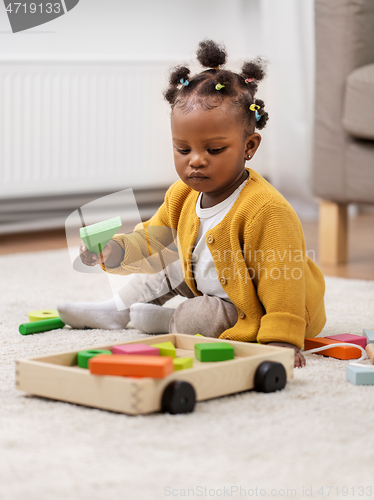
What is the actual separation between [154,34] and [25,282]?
1.38 meters

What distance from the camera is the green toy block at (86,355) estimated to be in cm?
70

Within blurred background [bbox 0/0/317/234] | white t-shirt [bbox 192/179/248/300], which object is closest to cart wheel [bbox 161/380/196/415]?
white t-shirt [bbox 192/179/248/300]

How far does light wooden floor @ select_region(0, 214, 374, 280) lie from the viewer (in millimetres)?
1666

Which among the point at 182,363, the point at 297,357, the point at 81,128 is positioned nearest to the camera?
the point at 182,363

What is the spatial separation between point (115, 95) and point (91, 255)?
4.92 ft

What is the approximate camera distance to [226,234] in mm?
913

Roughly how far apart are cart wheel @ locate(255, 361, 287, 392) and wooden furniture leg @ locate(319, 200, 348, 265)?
1.08 meters

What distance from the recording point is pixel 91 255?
0.95 metres

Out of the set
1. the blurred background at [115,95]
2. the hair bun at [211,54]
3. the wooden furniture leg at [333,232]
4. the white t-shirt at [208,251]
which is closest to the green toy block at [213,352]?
the white t-shirt at [208,251]

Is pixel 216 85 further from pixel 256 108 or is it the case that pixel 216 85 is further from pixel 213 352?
pixel 213 352

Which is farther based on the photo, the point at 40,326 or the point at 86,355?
the point at 40,326

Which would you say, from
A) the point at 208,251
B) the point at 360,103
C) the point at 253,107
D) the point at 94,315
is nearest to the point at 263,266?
the point at 208,251

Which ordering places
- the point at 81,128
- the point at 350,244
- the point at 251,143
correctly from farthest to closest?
the point at 81,128 < the point at 350,244 < the point at 251,143

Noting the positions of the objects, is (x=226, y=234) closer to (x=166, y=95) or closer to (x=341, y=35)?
(x=166, y=95)
